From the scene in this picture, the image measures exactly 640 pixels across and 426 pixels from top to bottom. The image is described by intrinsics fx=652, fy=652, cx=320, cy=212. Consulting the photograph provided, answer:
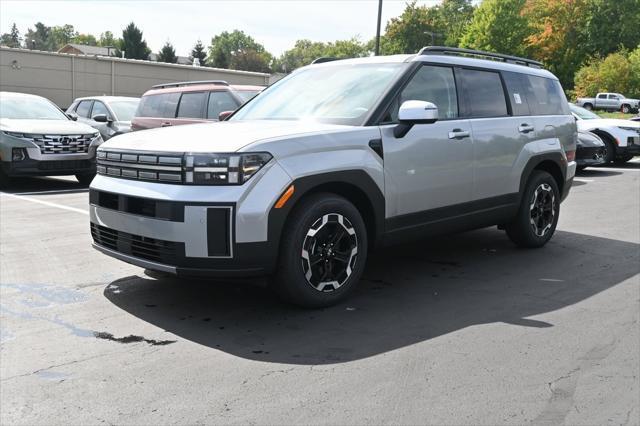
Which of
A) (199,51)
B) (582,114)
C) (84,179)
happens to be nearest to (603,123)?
(582,114)

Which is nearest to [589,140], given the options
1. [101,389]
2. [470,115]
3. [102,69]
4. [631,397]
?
[470,115]

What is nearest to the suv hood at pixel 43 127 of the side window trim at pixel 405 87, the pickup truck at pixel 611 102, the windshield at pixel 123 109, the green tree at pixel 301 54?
the windshield at pixel 123 109

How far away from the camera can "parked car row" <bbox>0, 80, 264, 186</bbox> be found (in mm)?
10383

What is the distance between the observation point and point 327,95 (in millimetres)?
5328

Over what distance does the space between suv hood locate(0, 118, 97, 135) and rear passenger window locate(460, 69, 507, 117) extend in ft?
25.4

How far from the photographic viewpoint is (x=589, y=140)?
48.6ft

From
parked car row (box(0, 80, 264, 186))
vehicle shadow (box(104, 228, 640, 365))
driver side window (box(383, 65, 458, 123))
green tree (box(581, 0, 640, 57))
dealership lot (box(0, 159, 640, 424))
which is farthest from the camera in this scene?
green tree (box(581, 0, 640, 57))

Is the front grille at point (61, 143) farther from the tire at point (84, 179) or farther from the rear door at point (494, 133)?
the rear door at point (494, 133)

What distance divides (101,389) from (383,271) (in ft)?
9.78

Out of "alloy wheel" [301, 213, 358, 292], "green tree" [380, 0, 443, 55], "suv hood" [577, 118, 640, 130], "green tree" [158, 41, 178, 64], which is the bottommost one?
"alloy wheel" [301, 213, 358, 292]

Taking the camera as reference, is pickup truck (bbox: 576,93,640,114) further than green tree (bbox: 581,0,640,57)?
No

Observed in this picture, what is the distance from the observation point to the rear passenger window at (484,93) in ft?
19.1

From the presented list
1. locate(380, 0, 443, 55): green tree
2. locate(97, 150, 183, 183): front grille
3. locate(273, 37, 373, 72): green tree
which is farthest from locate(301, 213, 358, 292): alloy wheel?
locate(273, 37, 373, 72): green tree

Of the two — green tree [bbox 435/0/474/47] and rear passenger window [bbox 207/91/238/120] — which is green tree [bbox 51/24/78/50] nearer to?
green tree [bbox 435/0/474/47]
